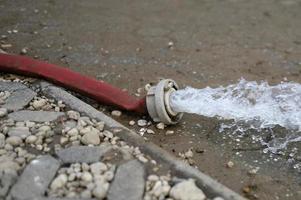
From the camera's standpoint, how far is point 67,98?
3121 mm

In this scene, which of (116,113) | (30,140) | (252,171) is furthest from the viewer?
(116,113)

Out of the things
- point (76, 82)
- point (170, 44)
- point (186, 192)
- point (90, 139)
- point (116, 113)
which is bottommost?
point (170, 44)

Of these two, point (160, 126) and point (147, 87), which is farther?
point (147, 87)

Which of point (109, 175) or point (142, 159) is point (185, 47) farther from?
point (109, 175)

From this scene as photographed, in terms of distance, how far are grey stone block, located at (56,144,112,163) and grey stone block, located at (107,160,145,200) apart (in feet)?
0.55

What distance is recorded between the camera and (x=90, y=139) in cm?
265

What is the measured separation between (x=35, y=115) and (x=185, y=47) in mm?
1758

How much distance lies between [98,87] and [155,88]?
0.45 m

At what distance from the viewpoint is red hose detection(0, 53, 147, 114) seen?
10.3 feet

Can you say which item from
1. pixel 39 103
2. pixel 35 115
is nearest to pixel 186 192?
pixel 35 115

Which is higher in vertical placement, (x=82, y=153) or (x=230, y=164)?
(x=82, y=153)

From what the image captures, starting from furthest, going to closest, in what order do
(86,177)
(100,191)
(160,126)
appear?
(160,126) → (86,177) → (100,191)

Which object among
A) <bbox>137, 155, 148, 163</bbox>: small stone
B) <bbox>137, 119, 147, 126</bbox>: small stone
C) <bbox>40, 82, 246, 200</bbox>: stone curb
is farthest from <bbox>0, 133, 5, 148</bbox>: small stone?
<bbox>137, 119, 147, 126</bbox>: small stone

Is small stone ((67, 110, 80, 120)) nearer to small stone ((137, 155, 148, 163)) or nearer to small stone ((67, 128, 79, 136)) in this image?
small stone ((67, 128, 79, 136))
